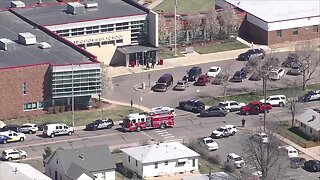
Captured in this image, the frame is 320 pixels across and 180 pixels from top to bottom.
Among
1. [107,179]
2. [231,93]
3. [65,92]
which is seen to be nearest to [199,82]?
[231,93]

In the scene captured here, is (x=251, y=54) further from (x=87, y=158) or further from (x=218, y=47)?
(x=87, y=158)

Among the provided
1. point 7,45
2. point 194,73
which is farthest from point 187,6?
point 7,45

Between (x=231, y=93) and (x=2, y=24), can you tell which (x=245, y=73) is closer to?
(x=231, y=93)

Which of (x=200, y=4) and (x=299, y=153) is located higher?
(x=200, y=4)

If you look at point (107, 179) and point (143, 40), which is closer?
point (107, 179)

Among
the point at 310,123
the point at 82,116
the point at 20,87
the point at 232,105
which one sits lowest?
the point at 310,123

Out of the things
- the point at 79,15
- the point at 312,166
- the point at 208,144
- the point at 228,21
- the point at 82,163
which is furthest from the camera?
the point at 228,21

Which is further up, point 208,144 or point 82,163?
point 208,144

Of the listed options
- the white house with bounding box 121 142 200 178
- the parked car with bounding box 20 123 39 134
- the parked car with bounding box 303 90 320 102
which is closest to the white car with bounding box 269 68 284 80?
the parked car with bounding box 303 90 320 102
